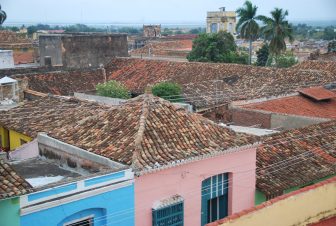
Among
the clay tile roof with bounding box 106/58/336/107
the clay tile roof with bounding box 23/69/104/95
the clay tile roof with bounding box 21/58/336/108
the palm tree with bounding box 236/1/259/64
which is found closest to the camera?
the clay tile roof with bounding box 106/58/336/107

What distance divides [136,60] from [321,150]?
19.2 meters

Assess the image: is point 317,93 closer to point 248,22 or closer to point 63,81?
point 63,81

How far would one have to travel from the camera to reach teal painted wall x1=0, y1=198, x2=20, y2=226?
8648 millimetres

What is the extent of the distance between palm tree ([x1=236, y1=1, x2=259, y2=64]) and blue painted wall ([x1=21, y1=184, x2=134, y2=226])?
33.6 meters

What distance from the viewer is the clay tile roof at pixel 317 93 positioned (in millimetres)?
22158

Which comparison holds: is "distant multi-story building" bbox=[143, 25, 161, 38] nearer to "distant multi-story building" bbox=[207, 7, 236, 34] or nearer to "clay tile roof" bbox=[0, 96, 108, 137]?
"distant multi-story building" bbox=[207, 7, 236, 34]

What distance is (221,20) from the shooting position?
76188 millimetres

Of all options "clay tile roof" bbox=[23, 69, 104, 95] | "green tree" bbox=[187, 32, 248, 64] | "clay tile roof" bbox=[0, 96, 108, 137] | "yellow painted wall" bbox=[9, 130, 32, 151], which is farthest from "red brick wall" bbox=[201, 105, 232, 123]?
"green tree" bbox=[187, 32, 248, 64]

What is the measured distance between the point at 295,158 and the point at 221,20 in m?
63.8

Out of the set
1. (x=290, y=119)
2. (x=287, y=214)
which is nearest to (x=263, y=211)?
(x=287, y=214)

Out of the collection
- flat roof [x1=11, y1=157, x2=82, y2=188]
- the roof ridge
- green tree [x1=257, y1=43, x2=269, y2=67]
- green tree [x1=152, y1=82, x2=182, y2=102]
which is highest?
the roof ridge

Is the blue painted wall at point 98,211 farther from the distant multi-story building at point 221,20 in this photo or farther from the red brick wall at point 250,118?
the distant multi-story building at point 221,20

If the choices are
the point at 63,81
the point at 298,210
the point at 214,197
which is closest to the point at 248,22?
the point at 63,81

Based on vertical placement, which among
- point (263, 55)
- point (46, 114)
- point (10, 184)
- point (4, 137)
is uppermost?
point (10, 184)
